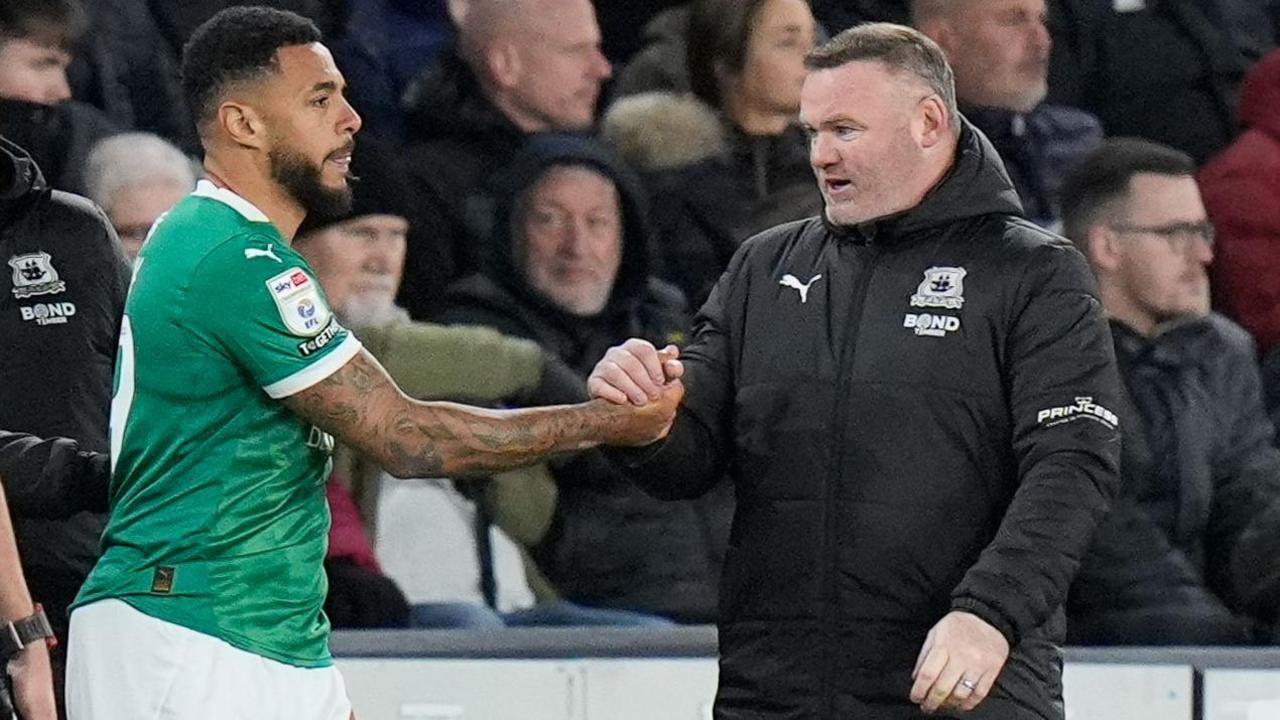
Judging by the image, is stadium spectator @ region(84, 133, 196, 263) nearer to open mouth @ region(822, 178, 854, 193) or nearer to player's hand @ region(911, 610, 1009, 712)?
open mouth @ region(822, 178, 854, 193)

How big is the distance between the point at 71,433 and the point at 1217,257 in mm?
3439

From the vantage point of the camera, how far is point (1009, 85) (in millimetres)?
7066

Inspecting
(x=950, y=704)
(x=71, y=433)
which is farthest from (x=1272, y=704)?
(x=71, y=433)

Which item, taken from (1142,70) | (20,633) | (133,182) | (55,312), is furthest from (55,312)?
(1142,70)

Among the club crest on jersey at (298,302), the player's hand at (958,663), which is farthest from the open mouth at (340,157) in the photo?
the player's hand at (958,663)

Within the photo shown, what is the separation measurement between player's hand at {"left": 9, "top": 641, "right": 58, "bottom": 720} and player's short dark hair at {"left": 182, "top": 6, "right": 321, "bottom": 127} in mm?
1006

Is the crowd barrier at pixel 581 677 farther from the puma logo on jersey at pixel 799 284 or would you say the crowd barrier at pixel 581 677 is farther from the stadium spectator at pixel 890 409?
the puma logo on jersey at pixel 799 284

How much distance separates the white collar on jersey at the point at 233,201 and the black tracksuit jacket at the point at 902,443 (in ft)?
2.57

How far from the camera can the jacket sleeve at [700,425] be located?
4270mm

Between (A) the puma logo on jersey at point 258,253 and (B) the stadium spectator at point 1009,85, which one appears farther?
(B) the stadium spectator at point 1009,85

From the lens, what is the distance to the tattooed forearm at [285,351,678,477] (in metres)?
3.92

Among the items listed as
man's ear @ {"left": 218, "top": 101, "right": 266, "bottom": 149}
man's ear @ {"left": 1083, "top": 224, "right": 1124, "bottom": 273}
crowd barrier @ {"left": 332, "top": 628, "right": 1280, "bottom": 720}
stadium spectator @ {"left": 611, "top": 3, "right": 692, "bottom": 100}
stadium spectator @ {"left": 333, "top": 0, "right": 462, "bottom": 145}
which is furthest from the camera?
stadium spectator @ {"left": 611, "top": 3, "right": 692, "bottom": 100}

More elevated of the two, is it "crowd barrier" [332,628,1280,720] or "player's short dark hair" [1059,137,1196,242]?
"player's short dark hair" [1059,137,1196,242]

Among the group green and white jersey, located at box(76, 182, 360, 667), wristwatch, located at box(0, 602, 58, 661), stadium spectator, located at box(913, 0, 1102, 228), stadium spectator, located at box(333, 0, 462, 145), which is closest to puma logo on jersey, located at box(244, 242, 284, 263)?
green and white jersey, located at box(76, 182, 360, 667)
